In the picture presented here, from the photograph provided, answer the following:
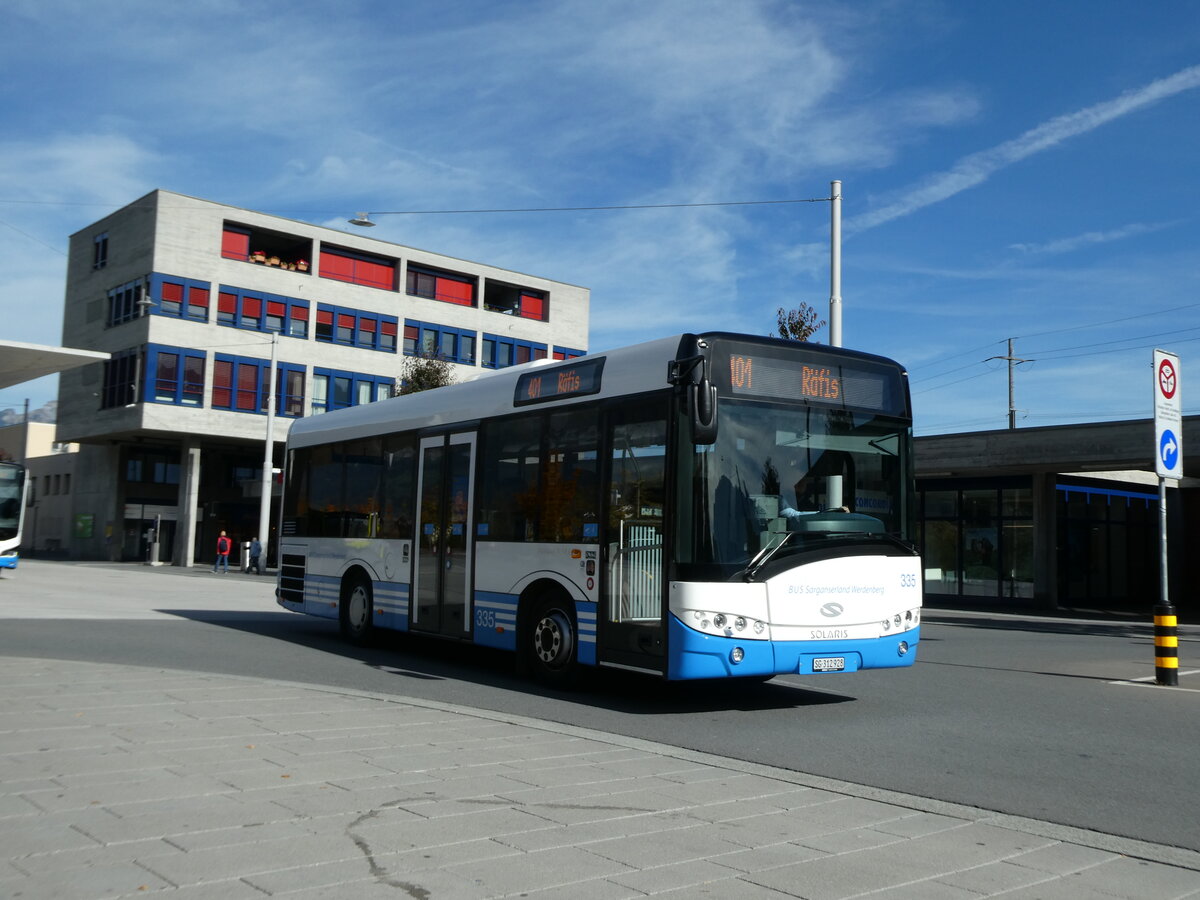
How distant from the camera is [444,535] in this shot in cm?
1302

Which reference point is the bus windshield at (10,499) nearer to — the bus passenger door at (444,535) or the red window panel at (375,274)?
the bus passenger door at (444,535)

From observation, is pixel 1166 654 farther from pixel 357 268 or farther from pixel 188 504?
pixel 357 268

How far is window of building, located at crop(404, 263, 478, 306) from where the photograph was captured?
60.7 metres

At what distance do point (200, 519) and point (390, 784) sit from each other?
56.4 meters

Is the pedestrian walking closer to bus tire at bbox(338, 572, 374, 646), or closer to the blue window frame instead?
the blue window frame

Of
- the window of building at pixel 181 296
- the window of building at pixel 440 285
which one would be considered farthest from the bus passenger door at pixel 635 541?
the window of building at pixel 440 285

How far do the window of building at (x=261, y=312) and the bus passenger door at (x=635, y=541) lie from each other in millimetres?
44216

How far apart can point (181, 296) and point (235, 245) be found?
401cm

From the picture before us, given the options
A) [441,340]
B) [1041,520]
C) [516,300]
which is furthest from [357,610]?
[516,300]

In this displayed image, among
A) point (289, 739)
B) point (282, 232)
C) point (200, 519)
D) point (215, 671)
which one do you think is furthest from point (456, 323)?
point (289, 739)

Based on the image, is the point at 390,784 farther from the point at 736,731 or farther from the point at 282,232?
the point at 282,232

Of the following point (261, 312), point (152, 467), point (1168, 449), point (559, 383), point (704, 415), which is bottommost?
point (704, 415)

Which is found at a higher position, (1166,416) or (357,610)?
(1166,416)

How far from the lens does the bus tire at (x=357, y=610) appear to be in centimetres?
1480
